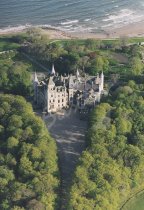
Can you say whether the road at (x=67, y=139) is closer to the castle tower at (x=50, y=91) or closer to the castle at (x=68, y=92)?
the castle at (x=68, y=92)

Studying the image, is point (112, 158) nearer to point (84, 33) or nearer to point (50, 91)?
point (50, 91)

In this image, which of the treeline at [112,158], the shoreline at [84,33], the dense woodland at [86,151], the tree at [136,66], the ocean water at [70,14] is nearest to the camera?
the dense woodland at [86,151]

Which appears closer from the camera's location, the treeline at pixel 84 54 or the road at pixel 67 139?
the road at pixel 67 139

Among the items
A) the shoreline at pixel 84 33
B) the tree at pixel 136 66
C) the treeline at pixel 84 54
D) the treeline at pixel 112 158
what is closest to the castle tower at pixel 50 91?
the treeline at pixel 112 158

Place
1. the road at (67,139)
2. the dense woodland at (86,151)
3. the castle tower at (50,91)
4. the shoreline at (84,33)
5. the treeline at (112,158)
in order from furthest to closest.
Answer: the shoreline at (84,33) < the castle tower at (50,91) < the road at (67,139) < the treeline at (112,158) < the dense woodland at (86,151)

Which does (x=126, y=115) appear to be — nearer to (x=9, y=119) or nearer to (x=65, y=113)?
(x=65, y=113)

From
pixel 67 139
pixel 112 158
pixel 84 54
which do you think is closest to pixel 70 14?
pixel 84 54

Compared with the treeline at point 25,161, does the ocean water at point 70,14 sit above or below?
above

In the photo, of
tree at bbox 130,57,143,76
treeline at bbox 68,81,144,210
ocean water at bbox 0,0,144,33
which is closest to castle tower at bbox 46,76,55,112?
treeline at bbox 68,81,144,210
